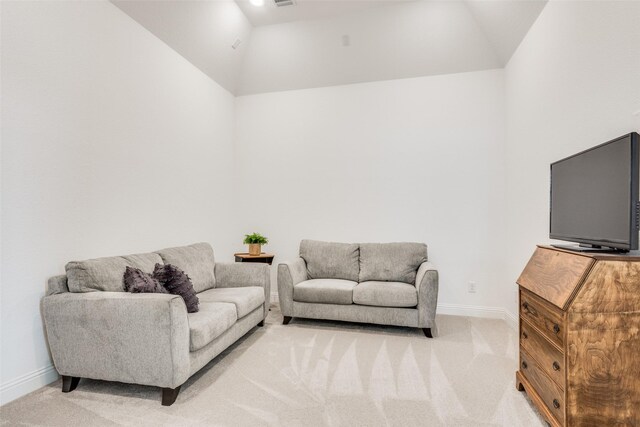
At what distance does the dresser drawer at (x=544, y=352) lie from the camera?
1.75m

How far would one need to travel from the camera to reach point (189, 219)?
4.02m

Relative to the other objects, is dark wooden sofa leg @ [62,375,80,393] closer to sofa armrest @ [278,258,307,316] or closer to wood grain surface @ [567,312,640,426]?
sofa armrest @ [278,258,307,316]

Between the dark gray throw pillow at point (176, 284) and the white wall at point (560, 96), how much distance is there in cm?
298

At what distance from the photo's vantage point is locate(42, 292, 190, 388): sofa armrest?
2.16 metres

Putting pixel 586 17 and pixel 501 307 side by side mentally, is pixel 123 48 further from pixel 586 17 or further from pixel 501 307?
pixel 501 307

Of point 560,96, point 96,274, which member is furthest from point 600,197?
point 96,274

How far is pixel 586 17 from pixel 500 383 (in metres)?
2.63

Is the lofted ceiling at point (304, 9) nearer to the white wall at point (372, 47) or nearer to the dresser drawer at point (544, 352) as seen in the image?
the white wall at point (372, 47)

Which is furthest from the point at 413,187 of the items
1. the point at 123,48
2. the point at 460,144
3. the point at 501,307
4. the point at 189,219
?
the point at 123,48

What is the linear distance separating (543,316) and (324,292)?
6.92 feet

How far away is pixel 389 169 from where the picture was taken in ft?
14.7

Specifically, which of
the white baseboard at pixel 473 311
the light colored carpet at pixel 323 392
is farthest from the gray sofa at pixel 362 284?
the white baseboard at pixel 473 311

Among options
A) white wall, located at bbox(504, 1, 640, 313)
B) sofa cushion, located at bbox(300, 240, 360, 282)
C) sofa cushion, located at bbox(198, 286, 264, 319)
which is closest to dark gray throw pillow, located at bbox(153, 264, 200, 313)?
sofa cushion, located at bbox(198, 286, 264, 319)

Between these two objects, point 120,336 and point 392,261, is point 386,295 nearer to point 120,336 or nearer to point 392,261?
point 392,261
